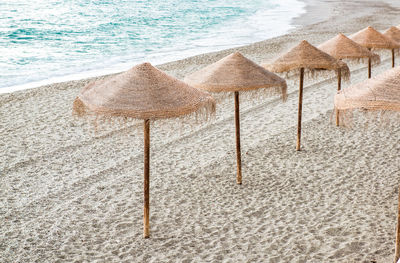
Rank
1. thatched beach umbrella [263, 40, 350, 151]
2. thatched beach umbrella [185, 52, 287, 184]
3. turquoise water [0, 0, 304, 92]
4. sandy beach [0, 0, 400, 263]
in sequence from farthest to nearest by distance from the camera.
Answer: turquoise water [0, 0, 304, 92]
thatched beach umbrella [263, 40, 350, 151]
thatched beach umbrella [185, 52, 287, 184]
sandy beach [0, 0, 400, 263]

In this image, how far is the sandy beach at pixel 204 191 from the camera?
15.3 feet

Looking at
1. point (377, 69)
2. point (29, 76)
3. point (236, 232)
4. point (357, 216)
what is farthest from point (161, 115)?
point (29, 76)

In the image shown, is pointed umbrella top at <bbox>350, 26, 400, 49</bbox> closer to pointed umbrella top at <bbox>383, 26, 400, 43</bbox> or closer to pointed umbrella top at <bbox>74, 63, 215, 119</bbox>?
pointed umbrella top at <bbox>383, 26, 400, 43</bbox>

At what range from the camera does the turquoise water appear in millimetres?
18047

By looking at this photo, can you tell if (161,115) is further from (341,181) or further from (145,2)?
(145,2)

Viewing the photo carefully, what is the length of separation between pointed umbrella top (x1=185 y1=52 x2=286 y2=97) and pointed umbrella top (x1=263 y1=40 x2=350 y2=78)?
94 centimetres

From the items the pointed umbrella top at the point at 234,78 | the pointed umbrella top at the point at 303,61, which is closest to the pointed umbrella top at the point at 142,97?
the pointed umbrella top at the point at 234,78

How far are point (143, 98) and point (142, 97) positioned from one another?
0.02 metres

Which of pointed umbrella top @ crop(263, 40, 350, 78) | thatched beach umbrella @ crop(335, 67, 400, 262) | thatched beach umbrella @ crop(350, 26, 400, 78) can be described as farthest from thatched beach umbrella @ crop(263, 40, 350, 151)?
thatched beach umbrella @ crop(335, 67, 400, 262)

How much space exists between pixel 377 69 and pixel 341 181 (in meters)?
7.64

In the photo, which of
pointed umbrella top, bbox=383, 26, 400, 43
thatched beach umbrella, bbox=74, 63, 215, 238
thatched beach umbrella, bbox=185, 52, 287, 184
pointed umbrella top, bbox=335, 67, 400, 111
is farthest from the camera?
pointed umbrella top, bbox=383, 26, 400, 43

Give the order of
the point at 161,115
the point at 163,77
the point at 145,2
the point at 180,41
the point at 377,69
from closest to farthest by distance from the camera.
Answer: the point at 161,115, the point at 163,77, the point at 377,69, the point at 180,41, the point at 145,2

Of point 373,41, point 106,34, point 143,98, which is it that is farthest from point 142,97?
point 106,34

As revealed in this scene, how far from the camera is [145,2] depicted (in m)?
53.8
